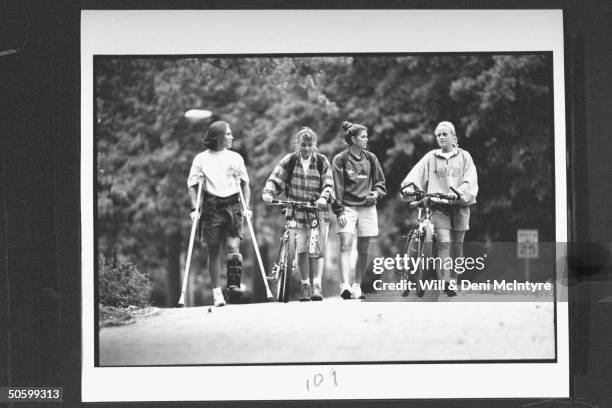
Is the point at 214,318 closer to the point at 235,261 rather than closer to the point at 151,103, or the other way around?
the point at 235,261

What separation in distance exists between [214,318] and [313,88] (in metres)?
1.94

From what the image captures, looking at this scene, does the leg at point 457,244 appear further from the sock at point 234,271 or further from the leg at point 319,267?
the sock at point 234,271

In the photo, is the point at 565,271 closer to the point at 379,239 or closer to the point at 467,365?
the point at 467,365

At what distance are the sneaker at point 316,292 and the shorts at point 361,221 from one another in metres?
0.46

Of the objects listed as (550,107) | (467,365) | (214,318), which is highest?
(550,107)

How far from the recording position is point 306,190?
5957 millimetres

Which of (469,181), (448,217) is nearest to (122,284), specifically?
(448,217)

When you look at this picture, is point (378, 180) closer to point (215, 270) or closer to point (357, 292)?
point (357, 292)

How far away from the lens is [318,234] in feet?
19.5

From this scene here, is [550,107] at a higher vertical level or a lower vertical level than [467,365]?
higher

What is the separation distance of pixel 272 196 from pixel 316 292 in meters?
0.82

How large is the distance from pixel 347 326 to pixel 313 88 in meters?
1.86

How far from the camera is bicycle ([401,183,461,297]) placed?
5.88m
